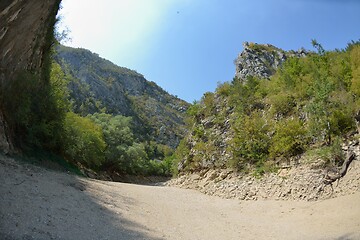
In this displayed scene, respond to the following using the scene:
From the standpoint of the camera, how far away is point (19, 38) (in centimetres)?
1447

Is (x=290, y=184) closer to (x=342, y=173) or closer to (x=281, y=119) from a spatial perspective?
(x=342, y=173)

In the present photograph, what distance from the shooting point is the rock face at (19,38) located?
12.0m

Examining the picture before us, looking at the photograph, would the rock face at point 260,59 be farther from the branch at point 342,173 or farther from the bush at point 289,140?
the branch at point 342,173

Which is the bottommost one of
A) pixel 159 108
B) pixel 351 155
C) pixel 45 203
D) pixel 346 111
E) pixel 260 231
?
pixel 260 231

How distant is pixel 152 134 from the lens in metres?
91.8

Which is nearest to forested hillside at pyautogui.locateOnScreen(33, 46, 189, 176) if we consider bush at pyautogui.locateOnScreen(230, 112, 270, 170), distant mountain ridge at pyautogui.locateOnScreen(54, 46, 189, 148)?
distant mountain ridge at pyautogui.locateOnScreen(54, 46, 189, 148)

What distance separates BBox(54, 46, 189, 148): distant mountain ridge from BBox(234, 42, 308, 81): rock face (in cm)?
3847

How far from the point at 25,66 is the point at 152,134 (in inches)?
2951

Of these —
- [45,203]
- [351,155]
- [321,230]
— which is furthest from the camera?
[351,155]

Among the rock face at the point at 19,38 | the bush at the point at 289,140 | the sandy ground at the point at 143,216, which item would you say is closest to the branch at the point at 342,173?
the sandy ground at the point at 143,216

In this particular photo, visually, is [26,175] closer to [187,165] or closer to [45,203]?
[45,203]

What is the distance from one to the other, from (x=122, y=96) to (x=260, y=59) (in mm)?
60111

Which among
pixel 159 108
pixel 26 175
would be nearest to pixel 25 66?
pixel 26 175

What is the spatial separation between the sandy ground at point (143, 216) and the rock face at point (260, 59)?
30.5 metres
